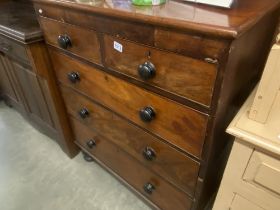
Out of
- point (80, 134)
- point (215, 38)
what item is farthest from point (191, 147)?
point (80, 134)

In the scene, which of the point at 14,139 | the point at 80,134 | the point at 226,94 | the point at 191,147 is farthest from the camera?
the point at 14,139

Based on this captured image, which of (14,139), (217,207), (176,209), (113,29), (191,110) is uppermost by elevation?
(113,29)

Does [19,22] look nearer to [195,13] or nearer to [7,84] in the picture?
[7,84]

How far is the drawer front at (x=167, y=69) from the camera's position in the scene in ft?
1.89

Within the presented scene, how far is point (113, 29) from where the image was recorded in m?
0.72

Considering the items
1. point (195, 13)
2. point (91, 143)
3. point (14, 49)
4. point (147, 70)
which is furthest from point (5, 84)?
point (195, 13)

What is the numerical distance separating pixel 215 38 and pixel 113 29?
0.34 metres

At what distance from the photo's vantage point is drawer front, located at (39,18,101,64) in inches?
32.8

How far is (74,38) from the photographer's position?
90cm

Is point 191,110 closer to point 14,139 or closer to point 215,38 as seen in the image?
point 215,38

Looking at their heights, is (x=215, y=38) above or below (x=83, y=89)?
above

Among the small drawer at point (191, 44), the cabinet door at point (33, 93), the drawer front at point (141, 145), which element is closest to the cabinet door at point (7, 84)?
the cabinet door at point (33, 93)

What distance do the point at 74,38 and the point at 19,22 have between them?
1.69 ft

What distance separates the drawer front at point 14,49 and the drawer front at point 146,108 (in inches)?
9.1
